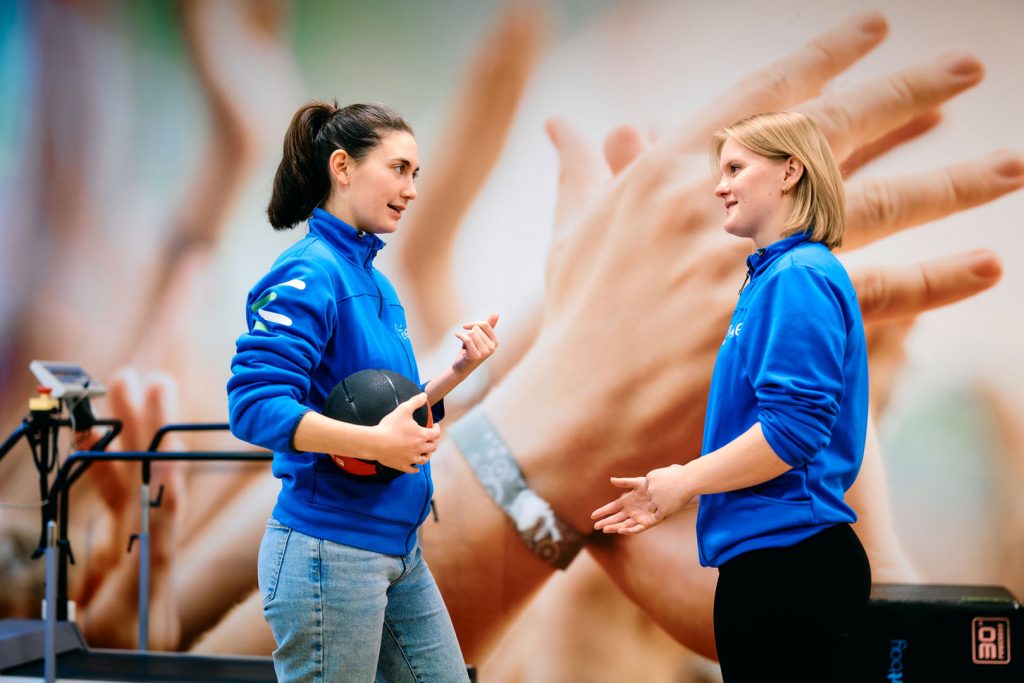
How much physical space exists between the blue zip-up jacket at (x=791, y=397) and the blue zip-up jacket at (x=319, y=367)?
0.63 metres

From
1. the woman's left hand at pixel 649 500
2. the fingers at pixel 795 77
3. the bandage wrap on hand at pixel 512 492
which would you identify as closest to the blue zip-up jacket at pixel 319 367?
the woman's left hand at pixel 649 500

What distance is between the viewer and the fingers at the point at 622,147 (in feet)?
12.6

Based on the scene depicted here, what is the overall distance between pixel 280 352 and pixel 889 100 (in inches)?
117

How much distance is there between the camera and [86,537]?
174 inches

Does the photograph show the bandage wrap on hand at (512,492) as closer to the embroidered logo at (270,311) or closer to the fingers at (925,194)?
the fingers at (925,194)

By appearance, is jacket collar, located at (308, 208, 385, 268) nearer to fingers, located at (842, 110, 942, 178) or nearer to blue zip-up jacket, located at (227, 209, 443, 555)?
blue zip-up jacket, located at (227, 209, 443, 555)

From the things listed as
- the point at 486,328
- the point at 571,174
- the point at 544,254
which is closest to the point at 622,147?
the point at 571,174

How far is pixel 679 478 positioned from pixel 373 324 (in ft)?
2.22

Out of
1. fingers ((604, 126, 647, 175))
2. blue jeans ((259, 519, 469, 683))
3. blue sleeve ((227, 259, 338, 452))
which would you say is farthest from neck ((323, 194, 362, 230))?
fingers ((604, 126, 647, 175))

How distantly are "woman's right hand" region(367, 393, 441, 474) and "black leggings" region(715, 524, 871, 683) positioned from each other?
24.1 inches

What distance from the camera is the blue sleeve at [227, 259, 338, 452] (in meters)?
1.50

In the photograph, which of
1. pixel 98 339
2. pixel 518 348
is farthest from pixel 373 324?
pixel 98 339

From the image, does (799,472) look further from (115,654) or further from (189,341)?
(115,654)

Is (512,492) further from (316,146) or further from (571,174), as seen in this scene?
(316,146)
